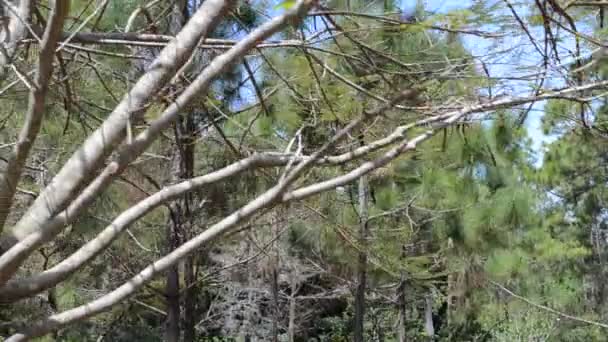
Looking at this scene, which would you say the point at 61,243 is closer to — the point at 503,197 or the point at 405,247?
the point at 405,247

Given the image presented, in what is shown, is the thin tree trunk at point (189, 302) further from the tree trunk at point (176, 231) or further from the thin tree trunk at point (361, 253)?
the thin tree trunk at point (361, 253)

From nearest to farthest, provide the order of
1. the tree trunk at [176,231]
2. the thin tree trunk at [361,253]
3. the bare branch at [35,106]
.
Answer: the bare branch at [35,106] < the tree trunk at [176,231] < the thin tree trunk at [361,253]

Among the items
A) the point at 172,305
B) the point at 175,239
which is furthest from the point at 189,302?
the point at 175,239

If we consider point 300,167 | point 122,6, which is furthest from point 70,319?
point 122,6

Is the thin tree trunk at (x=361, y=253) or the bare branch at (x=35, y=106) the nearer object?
the bare branch at (x=35, y=106)

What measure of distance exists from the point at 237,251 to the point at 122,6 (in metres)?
4.18

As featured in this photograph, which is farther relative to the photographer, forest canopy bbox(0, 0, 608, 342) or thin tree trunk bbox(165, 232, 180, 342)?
thin tree trunk bbox(165, 232, 180, 342)

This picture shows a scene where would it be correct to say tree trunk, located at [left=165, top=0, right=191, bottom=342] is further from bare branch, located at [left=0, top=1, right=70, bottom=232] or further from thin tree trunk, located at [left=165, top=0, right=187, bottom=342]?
bare branch, located at [left=0, top=1, right=70, bottom=232]

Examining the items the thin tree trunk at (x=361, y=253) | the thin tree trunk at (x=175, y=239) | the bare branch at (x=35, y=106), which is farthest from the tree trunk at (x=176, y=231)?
the bare branch at (x=35, y=106)

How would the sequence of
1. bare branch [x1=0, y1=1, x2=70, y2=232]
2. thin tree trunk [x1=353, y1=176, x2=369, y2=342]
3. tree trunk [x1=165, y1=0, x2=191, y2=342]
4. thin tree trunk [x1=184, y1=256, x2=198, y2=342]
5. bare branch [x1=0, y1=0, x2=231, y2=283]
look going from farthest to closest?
thin tree trunk [x1=353, y1=176, x2=369, y2=342]
thin tree trunk [x1=184, y1=256, x2=198, y2=342]
tree trunk [x1=165, y1=0, x2=191, y2=342]
bare branch [x1=0, y1=0, x2=231, y2=283]
bare branch [x1=0, y1=1, x2=70, y2=232]

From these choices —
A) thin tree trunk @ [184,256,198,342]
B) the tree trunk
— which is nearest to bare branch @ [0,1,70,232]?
the tree trunk

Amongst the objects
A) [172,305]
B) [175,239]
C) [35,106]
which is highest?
[175,239]

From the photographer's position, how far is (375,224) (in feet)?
25.2

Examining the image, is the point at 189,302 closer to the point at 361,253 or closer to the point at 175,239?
the point at 175,239
